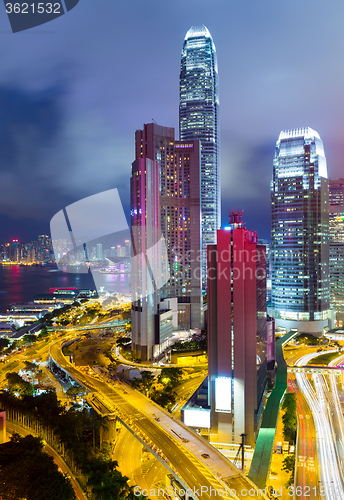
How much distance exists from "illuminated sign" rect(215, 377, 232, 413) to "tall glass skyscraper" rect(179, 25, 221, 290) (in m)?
22.6

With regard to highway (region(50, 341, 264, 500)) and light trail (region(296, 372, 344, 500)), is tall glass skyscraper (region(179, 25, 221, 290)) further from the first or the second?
highway (region(50, 341, 264, 500))

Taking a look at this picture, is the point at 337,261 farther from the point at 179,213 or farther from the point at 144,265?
the point at 144,265

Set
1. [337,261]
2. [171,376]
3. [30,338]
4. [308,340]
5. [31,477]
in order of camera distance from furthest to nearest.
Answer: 1. [337,261]
2. [308,340]
3. [30,338]
4. [171,376]
5. [31,477]

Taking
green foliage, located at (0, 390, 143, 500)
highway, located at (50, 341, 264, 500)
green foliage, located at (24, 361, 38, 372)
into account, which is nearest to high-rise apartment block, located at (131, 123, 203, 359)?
green foliage, located at (24, 361, 38, 372)

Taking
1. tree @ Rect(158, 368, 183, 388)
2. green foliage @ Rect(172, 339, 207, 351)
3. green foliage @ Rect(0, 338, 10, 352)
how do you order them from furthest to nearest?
green foliage @ Rect(0, 338, 10, 352), green foliage @ Rect(172, 339, 207, 351), tree @ Rect(158, 368, 183, 388)

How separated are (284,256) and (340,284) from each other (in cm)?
538

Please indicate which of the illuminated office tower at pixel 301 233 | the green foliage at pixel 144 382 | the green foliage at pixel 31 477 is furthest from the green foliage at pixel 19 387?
the illuminated office tower at pixel 301 233

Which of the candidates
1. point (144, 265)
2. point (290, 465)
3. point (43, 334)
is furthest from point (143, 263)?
point (290, 465)

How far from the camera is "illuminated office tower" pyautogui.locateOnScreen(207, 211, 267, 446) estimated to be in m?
9.28

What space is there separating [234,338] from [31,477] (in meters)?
5.58

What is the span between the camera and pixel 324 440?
379 inches

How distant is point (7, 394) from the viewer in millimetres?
10781

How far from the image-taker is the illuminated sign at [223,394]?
930cm

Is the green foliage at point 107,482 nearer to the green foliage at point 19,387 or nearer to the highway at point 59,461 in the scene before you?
the highway at point 59,461
